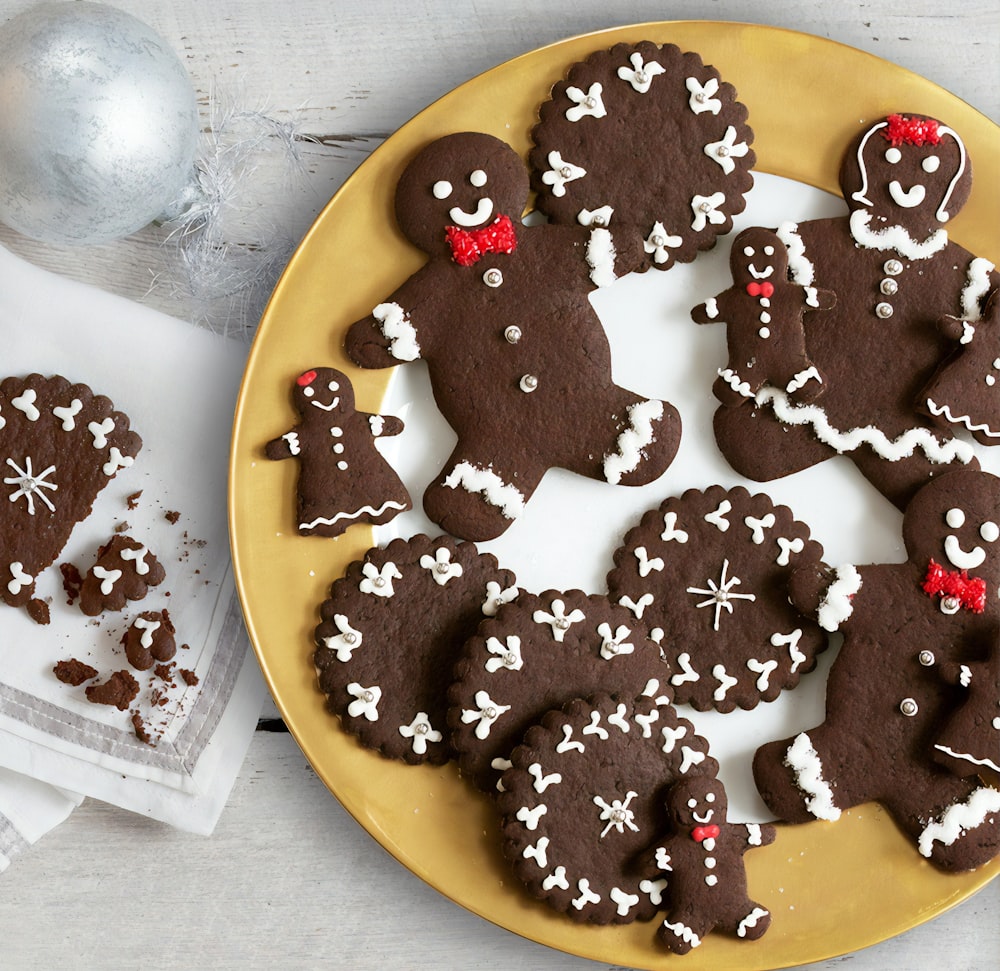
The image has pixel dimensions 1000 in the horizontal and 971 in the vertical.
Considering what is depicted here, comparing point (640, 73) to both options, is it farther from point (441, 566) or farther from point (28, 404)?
point (28, 404)

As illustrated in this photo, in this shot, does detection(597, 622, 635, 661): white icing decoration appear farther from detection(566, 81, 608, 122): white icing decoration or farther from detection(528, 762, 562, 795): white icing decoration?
detection(566, 81, 608, 122): white icing decoration

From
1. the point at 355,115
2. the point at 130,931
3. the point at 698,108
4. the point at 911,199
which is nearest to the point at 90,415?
the point at 355,115

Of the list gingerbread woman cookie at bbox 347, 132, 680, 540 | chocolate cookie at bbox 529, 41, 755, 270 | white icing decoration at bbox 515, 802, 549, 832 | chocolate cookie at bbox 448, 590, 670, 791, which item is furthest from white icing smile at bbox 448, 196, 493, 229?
white icing decoration at bbox 515, 802, 549, 832

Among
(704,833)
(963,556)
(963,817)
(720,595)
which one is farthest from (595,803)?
(963,556)

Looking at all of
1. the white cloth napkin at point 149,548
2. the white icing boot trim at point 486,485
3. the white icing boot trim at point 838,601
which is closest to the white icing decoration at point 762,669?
the white icing boot trim at point 838,601

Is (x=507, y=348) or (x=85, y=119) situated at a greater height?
(x=85, y=119)
